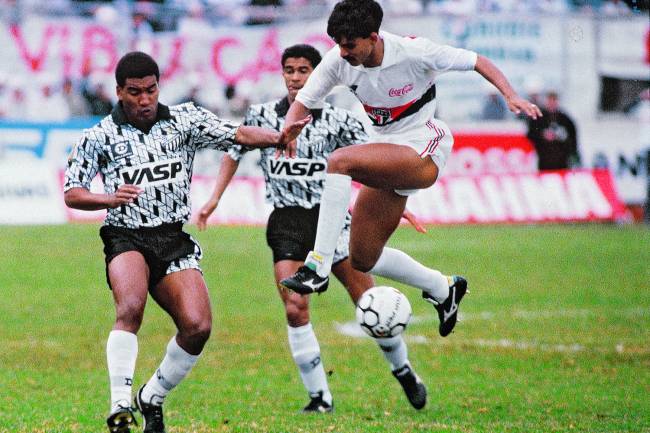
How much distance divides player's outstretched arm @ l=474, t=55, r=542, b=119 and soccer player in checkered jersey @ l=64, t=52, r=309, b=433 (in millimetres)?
1280

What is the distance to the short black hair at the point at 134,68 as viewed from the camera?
780 cm

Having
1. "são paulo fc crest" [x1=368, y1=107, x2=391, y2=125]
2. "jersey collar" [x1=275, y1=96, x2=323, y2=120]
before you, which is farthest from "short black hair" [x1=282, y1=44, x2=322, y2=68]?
"são paulo fc crest" [x1=368, y1=107, x2=391, y2=125]

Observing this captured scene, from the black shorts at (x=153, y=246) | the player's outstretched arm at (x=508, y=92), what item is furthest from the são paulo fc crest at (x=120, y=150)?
the player's outstretched arm at (x=508, y=92)

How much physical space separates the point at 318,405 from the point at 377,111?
2.41m

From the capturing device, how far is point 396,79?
8.42 m

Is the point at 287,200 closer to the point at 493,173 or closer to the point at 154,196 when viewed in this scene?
the point at 154,196

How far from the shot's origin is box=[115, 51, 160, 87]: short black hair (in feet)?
25.6

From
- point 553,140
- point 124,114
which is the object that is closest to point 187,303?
point 124,114

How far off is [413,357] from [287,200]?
350 centimetres

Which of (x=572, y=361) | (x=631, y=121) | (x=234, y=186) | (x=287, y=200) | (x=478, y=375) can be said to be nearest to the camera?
(x=287, y=200)

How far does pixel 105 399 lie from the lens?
10.1 m

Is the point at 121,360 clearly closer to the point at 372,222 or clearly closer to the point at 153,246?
the point at 153,246

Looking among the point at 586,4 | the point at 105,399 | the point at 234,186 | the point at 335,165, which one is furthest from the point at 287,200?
the point at 586,4

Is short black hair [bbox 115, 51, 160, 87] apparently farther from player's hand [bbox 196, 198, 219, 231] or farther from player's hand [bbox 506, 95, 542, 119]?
player's hand [bbox 506, 95, 542, 119]
